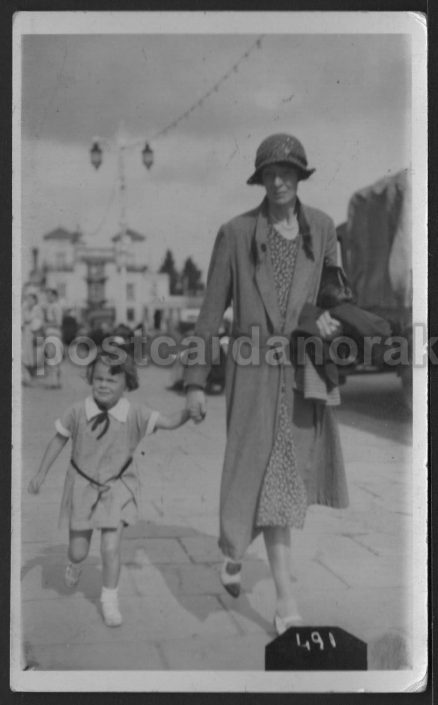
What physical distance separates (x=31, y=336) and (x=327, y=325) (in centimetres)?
120

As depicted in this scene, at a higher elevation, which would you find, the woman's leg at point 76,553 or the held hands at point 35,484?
the held hands at point 35,484

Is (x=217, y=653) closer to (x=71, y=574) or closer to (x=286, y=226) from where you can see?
(x=71, y=574)

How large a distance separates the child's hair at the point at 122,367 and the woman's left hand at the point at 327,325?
2.51ft

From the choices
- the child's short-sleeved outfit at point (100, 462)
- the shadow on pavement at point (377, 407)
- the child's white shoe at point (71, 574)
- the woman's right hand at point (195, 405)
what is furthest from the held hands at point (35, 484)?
the shadow on pavement at point (377, 407)

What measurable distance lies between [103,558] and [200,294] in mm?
1135

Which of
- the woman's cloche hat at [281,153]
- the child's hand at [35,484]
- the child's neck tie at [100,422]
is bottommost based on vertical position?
the child's hand at [35,484]

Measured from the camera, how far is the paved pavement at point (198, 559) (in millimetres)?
4273

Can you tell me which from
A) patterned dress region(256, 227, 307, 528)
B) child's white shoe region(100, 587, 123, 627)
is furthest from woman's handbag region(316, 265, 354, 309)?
child's white shoe region(100, 587, 123, 627)

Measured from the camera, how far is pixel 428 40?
4320 millimetres

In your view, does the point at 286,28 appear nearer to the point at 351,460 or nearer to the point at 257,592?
the point at 351,460

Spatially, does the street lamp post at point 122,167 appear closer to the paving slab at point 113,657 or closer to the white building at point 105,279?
the white building at point 105,279

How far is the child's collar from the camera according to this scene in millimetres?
4273

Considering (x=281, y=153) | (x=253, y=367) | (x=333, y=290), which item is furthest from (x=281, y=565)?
(x=281, y=153)

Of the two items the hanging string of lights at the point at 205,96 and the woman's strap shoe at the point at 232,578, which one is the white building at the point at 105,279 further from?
the woman's strap shoe at the point at 232,578
